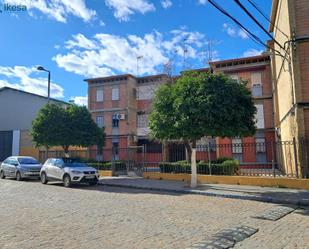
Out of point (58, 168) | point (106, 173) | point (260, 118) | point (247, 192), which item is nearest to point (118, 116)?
point (106, 173)

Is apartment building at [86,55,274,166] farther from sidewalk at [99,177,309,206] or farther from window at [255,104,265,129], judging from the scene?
sidewalk at [99,177,309,206]

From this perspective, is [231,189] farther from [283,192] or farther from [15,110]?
[15,110]

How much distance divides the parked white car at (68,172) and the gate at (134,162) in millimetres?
4206

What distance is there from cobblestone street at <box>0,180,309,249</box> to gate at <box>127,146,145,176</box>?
27.0 ft

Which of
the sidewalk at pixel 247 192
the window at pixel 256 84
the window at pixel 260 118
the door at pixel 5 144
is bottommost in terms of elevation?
the sidewalk at pixel 247 192

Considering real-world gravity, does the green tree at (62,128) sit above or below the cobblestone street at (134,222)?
above

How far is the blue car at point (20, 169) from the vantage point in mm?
18969

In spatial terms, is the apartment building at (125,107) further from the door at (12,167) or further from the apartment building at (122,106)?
the door at (12,167)

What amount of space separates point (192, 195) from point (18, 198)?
23.3 feet

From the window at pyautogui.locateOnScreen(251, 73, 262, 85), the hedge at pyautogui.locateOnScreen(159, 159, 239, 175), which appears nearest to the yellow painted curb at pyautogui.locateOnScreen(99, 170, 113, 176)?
the hedge at pyautogui.locateOnScreen(159, 159, 239, 175)

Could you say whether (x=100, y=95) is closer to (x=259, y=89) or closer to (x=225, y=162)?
(x=259, y=89)

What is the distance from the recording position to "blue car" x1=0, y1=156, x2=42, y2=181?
18969 mm

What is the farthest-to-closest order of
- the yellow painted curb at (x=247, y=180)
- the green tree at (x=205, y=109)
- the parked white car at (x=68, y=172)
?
1. the parked white car at (x=68, y=172)
2. the yellow painted curb at (x=247, y=180)
3. the green tree at (x=205, y=109)

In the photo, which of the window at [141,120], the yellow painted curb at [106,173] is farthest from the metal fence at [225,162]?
the window at [141,120]
